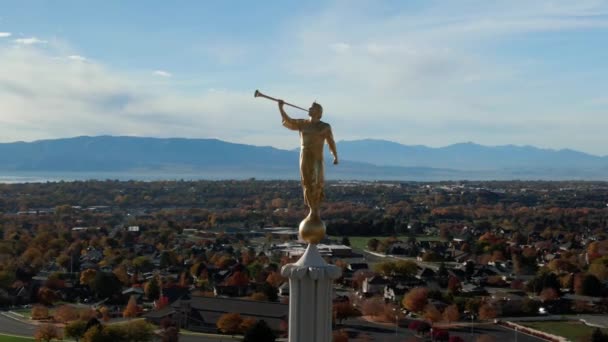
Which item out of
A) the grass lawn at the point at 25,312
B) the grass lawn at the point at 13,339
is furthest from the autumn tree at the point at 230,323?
the grass lawn at the point at 25,312

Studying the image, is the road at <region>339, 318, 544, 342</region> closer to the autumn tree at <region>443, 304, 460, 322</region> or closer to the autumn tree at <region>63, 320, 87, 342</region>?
the autumn tree at <region>443, 304, 460, 322</region>

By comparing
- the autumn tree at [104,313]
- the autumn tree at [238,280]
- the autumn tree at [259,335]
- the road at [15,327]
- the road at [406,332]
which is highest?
the autumn tree at [259,335]

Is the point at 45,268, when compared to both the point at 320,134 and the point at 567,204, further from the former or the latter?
the point at 567,204

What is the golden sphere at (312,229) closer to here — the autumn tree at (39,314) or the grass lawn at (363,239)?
the autumn tree at (39,314)

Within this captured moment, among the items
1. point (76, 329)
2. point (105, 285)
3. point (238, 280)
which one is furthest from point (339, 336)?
point (105, 285)

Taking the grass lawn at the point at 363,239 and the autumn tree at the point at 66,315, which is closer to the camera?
the autumn tree at the point at 66,315

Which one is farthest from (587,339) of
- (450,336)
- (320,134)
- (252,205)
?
(252,205)

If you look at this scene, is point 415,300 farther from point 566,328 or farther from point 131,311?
point 131,311
